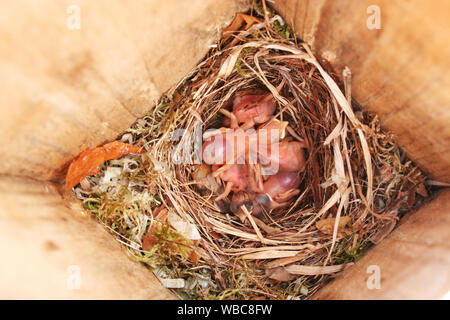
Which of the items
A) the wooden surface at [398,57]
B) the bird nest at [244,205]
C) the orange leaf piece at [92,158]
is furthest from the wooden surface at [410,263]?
the orange leaf piece at [92,158]

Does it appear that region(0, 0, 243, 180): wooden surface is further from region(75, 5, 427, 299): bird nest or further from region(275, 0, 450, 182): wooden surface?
region(275, 0, 450, 182): wooden surface

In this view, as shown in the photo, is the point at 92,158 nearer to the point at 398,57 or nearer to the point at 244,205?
the point at 244,205

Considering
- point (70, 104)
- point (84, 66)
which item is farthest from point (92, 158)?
point (84, 66)

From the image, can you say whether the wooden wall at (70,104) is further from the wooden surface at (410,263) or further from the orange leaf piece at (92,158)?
the wooden surface at (410,263)

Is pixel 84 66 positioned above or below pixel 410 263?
above

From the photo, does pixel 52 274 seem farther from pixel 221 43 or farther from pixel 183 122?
pixel 221 43

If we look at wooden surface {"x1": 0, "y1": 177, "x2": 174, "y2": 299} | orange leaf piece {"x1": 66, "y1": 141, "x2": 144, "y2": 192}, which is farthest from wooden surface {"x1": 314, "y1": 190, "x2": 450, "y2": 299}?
orange leaf piece {"x1": 66, "y1": 141, "x2": 144, "y2": 192}
